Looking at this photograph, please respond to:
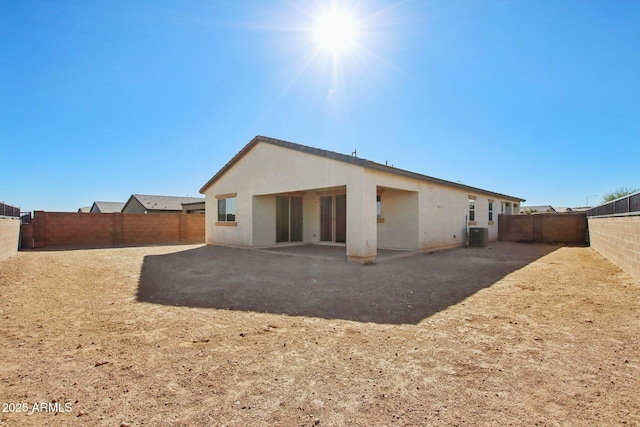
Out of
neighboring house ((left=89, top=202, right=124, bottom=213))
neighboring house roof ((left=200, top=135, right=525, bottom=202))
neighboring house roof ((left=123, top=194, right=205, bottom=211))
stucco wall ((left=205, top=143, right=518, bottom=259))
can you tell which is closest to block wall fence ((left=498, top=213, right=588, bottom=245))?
neighboring house roof ((left=200, top=135, right=525, bottom=202))

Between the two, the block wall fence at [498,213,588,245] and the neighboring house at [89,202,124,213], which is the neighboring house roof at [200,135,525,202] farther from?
the neighboring house at [89,202,124,213]

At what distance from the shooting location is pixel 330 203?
45.8 ft

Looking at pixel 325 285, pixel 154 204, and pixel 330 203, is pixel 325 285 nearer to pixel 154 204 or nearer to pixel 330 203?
pixel 330 203

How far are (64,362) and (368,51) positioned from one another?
9855 millimetres

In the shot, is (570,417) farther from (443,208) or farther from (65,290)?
(443,208)

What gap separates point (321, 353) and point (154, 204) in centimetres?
3434

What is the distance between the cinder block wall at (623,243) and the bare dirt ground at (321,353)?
0.82 m

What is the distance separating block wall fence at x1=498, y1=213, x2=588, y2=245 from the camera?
16.8 metres

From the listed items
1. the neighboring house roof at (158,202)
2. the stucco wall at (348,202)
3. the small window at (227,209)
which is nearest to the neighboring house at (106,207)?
the neighboring house roof at (158,202)

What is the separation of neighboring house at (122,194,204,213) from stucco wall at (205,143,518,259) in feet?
59.2

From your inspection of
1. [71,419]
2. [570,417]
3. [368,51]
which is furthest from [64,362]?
[368,51]

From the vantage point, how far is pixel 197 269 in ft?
28.6

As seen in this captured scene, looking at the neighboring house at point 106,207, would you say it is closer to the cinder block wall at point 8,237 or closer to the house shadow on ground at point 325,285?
the cinder block wall at point 8,237

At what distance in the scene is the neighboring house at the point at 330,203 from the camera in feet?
31.8
